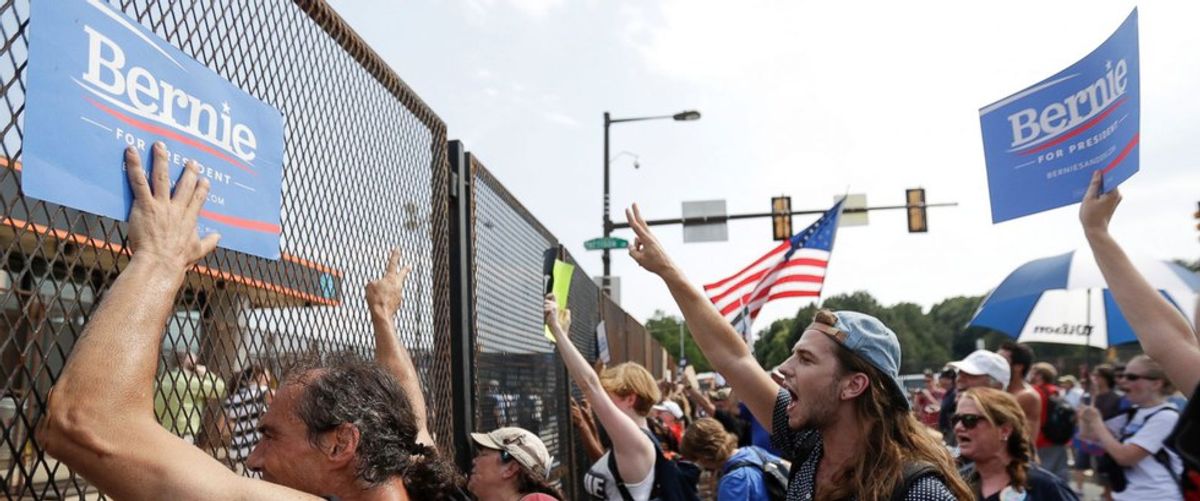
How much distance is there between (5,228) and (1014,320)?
9.63m

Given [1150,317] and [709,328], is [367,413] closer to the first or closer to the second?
[709,328]

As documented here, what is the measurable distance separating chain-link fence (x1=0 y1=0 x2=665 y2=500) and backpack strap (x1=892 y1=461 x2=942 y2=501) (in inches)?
76.9

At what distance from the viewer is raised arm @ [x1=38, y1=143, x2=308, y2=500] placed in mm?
1541

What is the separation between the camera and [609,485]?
4.19 metres

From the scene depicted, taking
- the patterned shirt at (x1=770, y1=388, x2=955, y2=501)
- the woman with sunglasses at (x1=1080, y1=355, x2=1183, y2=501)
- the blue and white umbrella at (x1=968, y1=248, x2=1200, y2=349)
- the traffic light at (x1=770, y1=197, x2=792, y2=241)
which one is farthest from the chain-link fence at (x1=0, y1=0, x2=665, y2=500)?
the traffic light at (x1=770, y1=197, x2=792, y2=241)

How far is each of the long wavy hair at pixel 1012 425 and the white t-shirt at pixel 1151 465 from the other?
2.22 meters

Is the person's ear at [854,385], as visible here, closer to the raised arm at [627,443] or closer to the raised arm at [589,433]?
the raised arm at [627,443]

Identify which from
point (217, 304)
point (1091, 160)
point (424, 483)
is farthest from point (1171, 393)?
point (217, 304)

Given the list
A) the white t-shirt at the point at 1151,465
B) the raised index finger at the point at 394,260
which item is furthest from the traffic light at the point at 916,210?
the raised index finger at the point at 394,260

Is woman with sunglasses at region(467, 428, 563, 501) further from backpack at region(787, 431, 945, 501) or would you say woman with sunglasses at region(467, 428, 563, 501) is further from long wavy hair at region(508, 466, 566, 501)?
backpack at region(787, 431, 945, 501)

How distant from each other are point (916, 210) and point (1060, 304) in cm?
954

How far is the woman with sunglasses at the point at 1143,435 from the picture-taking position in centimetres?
556

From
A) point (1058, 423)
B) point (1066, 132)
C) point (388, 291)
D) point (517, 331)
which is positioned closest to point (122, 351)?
point (388, 291)

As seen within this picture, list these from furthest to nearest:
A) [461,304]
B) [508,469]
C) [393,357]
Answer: [461,304], [508,469], [393,357]
